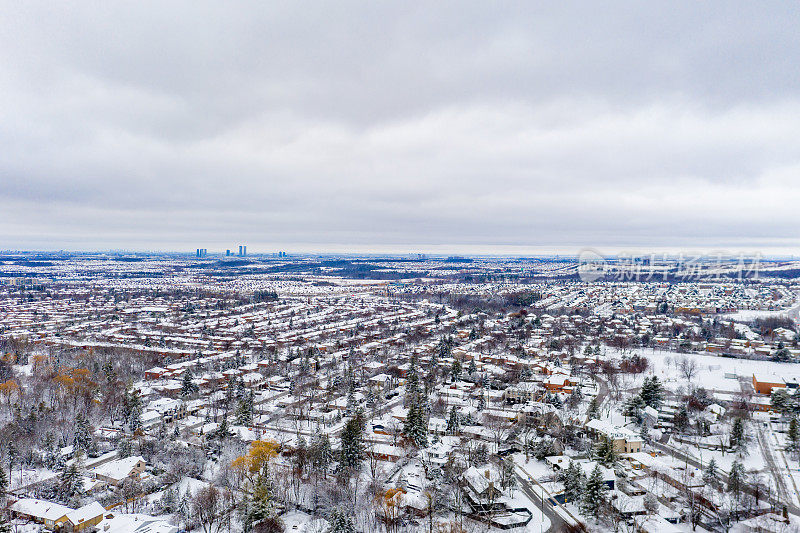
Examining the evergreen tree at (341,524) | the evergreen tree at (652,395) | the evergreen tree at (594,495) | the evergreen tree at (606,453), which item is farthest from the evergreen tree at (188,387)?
the evergreen tree at (652,395)

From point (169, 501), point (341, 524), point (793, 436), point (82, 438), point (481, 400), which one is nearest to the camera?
point (341, 524)

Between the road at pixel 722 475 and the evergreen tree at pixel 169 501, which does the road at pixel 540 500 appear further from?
the evergreen tree at pixel 169 501

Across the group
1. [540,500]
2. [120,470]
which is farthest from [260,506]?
[540,500]

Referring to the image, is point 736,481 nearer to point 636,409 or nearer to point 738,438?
point 738,438

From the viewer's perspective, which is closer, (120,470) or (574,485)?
(574,485)

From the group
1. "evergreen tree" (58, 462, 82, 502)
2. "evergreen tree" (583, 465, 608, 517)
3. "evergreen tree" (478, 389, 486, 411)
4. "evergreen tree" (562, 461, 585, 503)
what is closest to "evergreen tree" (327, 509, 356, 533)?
"evergreen tree" (583, 465, 608, 517)

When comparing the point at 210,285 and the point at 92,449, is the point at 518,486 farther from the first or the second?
the point at 210,285

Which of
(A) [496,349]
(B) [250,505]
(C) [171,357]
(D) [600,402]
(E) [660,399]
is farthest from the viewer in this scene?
(A) [496,349]

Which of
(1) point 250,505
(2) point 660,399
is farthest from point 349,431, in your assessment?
(2) point 660,399

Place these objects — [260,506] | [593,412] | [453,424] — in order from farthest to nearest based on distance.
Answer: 1. [593,412]
2. [453,424]
3. [260,506]
